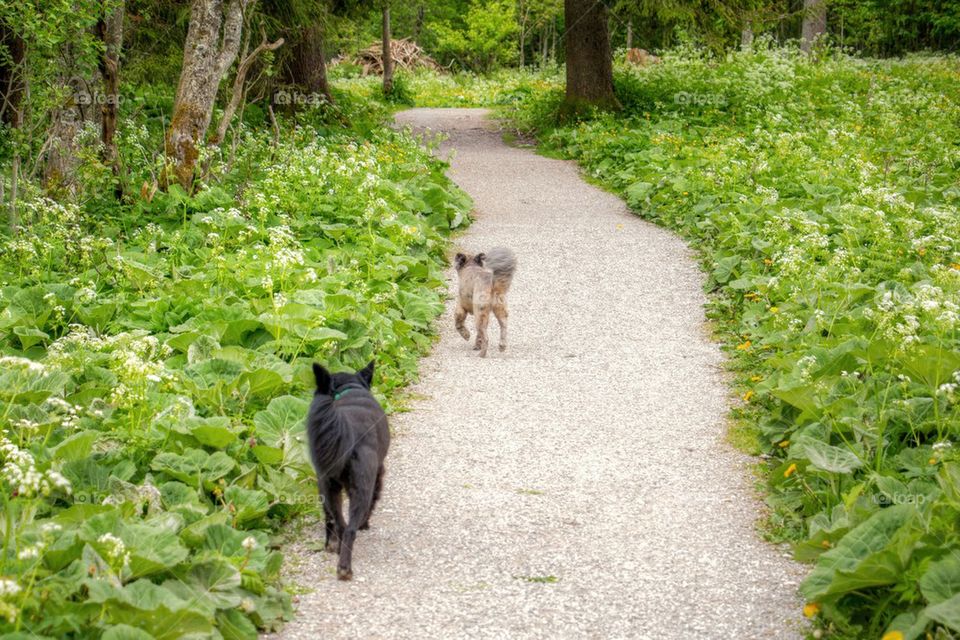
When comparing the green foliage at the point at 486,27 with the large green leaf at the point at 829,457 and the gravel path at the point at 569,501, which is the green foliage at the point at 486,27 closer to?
the gravel path at the point at 569,501

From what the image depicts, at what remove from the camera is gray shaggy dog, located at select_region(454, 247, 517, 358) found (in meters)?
9.33

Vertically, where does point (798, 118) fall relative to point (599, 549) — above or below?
above

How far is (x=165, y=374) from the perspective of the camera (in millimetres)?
6070

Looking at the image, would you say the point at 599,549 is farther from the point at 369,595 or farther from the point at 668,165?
the point at 668,165

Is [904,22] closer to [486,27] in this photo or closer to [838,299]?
[486,27]

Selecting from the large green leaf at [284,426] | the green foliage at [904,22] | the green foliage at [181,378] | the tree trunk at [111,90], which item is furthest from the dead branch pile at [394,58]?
the large green leaf at [284,426]

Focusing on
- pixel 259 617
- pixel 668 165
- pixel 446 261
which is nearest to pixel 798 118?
pixel 668 165

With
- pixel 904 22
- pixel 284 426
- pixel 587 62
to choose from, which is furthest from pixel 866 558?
pixel 904 22

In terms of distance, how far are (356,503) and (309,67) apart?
66.6ft

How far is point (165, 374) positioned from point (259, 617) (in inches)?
82.6

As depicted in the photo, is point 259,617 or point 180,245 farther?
point 180,245

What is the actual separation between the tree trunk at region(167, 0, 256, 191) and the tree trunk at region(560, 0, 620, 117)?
11690 mm

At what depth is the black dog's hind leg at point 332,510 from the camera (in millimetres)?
5047

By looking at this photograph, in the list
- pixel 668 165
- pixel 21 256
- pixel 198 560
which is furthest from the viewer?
pixel 668 165
